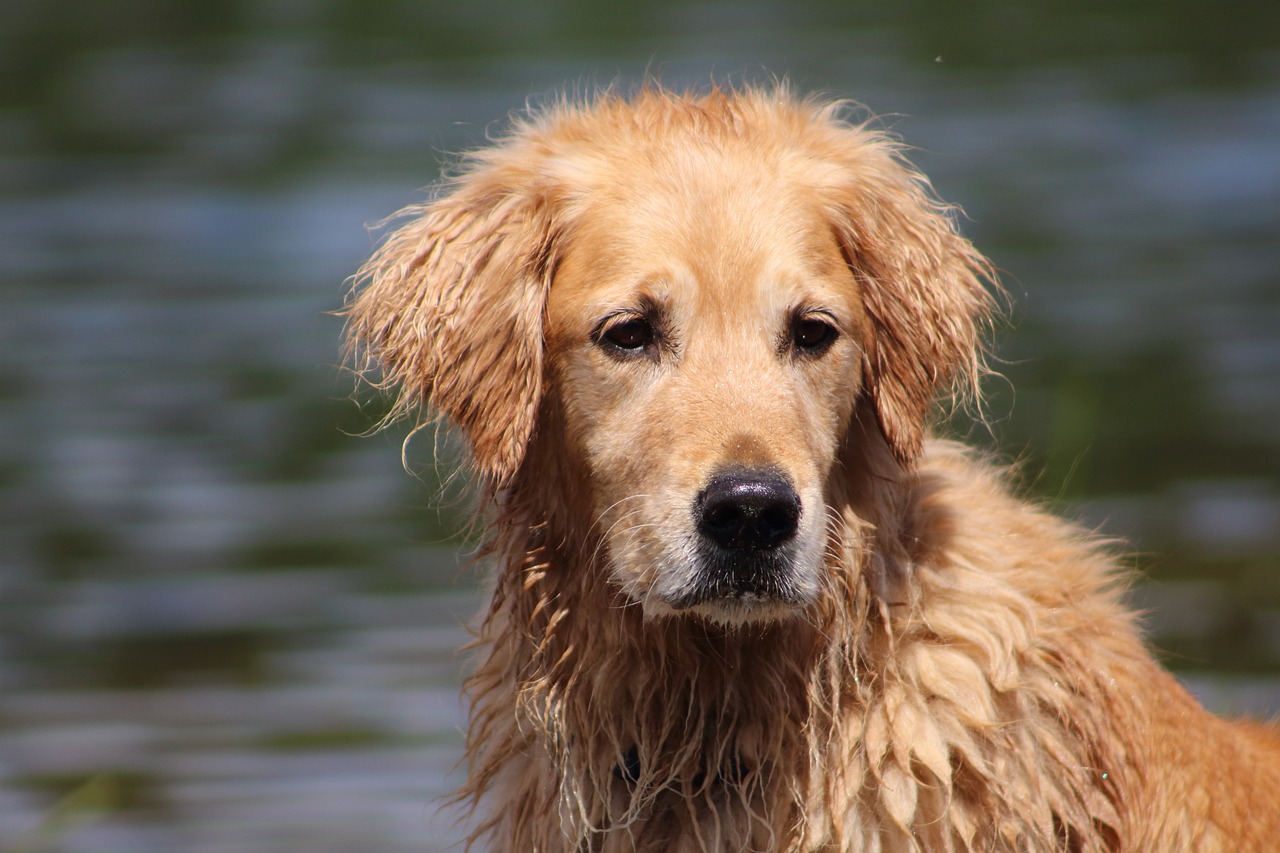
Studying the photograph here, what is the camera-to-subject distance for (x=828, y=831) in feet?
14.1

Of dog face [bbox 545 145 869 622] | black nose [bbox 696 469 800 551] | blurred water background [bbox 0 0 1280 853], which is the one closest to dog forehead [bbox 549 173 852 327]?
dog face [bbox 545 145 869 622]

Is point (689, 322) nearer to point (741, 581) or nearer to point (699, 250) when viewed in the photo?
point (699, 250)

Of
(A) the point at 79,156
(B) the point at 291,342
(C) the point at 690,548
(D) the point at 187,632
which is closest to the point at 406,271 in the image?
(C) the point at 690,548

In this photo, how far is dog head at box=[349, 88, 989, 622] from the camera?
13.5 ft

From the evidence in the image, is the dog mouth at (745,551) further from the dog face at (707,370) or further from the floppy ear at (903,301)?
the floppy ear at (903,301)

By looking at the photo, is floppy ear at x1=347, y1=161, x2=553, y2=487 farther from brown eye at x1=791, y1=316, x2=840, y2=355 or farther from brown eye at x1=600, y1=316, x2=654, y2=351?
brown eye at x1=791, y1=316, x2=840, y2=355

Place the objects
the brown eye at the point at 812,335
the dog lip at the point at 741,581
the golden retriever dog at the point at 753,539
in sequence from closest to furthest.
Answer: the dog lip at the point at 741,581 → the golden retriever dog at the point at 753,539 → the brown eye at the point at 812,335

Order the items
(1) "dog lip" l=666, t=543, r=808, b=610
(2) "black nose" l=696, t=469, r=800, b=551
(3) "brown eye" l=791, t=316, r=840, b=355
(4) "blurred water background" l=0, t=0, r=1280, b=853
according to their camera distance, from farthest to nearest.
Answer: (4) "blurred water background" l=0, t=0, r=1280, b=853 → (3) "brown eye" l=791, t=316, r=840, b=355 → (1) "dog lip" l=666, t=543, r=808, b=610 → (2) "black nose" l=696, t=469, r=800, b=551

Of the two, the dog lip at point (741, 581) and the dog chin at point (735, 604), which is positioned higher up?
the dog lip at point (741, 581)

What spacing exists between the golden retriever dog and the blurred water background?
3.75 feet

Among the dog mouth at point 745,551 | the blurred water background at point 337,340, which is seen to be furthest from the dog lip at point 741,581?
the blurred water background at point 337,340

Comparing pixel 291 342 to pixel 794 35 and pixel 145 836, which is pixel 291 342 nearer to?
pixel 145 836

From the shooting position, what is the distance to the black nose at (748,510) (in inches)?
156

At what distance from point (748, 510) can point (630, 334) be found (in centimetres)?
62
